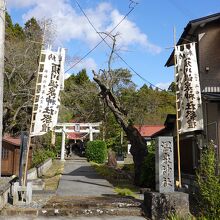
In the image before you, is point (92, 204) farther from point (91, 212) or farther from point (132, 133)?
point (132, 133)

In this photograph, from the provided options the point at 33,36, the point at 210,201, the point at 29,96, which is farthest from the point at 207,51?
the point at 33,36

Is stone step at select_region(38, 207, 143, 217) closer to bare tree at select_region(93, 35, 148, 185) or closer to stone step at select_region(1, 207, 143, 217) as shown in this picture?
stone step at select_region(1, 207, 143, 217)

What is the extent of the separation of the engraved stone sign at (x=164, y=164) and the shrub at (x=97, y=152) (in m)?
25.7

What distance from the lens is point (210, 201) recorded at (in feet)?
25.9

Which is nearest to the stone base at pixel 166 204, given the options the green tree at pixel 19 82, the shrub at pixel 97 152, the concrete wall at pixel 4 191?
the concrete wall at pixel 4 191

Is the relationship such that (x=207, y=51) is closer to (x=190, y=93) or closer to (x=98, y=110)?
(x=190, y=93)

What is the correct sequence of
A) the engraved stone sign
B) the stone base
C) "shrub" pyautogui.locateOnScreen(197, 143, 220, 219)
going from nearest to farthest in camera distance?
"shrub" pyautogui.locateOnScreen(197, 143, 220, 219) → the stone base → the engraved stone sign

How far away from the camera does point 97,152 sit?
37.3 metres

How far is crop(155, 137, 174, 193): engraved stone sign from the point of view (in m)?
10.8

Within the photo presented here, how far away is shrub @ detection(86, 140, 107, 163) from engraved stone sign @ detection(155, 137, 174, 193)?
84.2ft

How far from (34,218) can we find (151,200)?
134 inches

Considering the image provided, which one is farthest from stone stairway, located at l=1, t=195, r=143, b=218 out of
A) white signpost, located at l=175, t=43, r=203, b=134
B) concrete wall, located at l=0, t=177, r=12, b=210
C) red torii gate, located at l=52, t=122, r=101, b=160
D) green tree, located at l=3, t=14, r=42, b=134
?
red torii gate, located at l=52, t=122, r=101, b=160

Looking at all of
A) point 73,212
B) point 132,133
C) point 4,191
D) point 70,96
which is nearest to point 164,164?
point 73,212

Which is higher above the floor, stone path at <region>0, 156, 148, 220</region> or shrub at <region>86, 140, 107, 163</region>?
shrub at <region>86, 140, 107, 163</region>
